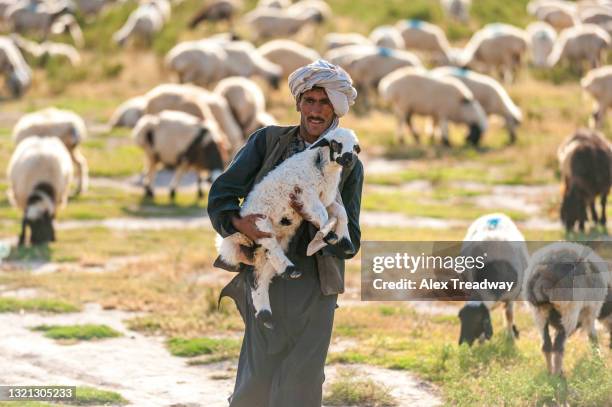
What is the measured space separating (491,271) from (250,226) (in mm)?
4277

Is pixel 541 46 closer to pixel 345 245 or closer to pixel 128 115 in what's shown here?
pixel 128 115

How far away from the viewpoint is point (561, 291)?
7926mm

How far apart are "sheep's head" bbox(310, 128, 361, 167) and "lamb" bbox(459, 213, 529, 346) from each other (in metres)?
4.02

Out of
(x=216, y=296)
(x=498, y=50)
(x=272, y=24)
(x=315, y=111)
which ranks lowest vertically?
(x=216, y=296)

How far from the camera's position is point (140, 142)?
16656 millimetres

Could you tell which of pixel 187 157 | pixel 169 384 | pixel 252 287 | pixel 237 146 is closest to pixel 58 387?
pixel 169 384

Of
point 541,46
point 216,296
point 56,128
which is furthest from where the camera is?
point 541,46

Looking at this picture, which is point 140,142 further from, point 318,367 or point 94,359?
point 318,367

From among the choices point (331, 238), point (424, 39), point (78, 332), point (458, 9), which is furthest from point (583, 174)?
point (458, 9)

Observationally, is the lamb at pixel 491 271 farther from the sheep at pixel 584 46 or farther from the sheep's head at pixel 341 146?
the sheep at pixel 584 46

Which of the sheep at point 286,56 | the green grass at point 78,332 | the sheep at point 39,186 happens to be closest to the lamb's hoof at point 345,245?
the green grass at point 78,332

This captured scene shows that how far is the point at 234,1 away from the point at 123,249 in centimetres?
2362

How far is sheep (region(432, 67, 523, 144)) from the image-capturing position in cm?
2206

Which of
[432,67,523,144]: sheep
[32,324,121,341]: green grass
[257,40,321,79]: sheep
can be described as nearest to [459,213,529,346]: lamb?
[32,324,121,341]: green grass
